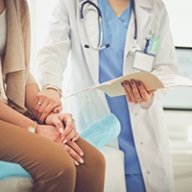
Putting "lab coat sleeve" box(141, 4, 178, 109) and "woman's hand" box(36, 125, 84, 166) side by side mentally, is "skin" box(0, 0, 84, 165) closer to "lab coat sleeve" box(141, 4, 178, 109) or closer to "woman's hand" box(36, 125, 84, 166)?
"woman's hand" box(36, 125, 84, 166)

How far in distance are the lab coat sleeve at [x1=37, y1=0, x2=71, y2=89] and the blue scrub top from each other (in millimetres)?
174

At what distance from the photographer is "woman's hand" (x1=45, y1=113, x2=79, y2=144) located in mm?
987

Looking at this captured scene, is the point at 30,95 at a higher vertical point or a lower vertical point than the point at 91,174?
higher

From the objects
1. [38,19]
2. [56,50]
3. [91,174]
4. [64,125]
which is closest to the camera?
[91,174]

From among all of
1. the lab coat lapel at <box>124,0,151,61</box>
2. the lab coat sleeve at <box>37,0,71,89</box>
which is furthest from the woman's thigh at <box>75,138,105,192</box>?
the lab coat lapel at <box>124,0,151,61</box>

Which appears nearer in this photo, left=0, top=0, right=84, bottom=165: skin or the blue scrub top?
left=0, top=0, right=84, bottom=165: skin

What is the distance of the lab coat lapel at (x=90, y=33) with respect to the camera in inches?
56.0

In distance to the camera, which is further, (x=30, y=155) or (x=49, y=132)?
(x=49, y=132)

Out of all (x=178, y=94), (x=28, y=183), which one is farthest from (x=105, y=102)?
(x=178, y=94)

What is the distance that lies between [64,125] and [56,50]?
466 millimetres

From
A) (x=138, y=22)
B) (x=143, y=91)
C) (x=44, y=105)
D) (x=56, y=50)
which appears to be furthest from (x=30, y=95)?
(x=138, y=22)

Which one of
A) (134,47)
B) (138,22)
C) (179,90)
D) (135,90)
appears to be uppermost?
(138,22)

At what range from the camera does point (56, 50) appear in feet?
4.58

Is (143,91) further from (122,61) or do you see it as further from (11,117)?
(11,117)
